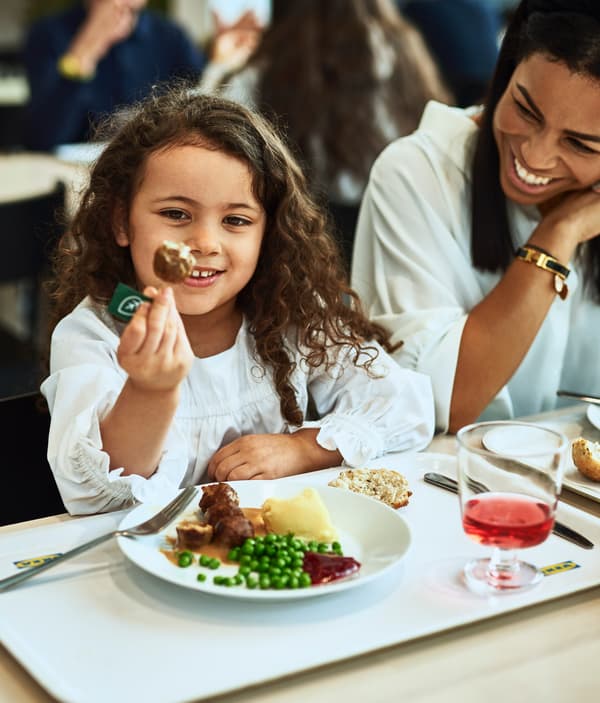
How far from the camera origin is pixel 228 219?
58.5 inches

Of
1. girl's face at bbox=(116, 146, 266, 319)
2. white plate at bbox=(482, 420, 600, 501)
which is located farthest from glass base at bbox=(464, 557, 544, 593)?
girl's face at bbox=(116, 146, 266, 319)

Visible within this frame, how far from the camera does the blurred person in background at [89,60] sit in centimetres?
467

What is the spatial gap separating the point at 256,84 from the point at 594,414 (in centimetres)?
221

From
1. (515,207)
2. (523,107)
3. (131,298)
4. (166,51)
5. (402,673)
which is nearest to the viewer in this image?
(402,673)

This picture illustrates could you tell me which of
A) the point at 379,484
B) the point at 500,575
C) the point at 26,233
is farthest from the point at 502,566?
the point at 26,233

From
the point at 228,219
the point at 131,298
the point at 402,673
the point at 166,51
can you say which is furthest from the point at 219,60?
the point at 402,673

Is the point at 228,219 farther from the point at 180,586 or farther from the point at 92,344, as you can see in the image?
the point at 180,586

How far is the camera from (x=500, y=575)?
3.61 ft

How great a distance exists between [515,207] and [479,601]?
1.06 metres

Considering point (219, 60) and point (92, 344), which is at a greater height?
point (219, 60)

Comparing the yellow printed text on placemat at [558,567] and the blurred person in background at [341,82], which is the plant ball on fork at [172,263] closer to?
the yellow printed text on placemat at [558,567]

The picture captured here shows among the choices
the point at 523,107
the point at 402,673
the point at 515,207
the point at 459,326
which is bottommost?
the point at 402,673

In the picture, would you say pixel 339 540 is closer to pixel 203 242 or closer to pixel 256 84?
pixel 203 242

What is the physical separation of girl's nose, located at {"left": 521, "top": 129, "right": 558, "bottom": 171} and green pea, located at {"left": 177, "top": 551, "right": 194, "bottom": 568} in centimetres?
94
